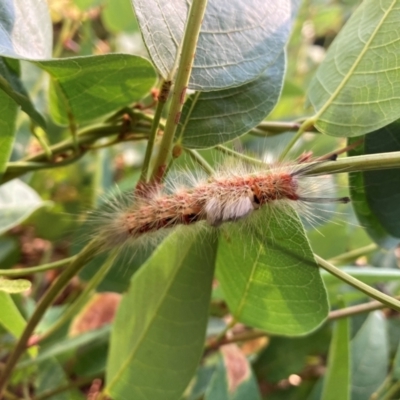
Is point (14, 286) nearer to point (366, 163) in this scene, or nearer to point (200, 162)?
point (200, 162)

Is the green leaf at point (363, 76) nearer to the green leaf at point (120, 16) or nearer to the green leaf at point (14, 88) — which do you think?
the green leaf at point (14, 88)

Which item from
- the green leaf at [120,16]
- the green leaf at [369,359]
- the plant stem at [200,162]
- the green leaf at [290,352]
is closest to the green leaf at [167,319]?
the plant stem at [200,162]

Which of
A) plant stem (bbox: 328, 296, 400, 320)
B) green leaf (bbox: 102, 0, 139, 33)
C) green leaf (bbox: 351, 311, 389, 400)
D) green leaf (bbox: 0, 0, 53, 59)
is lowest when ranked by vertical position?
green leaf (bbox: 351, 311, 389, 400)

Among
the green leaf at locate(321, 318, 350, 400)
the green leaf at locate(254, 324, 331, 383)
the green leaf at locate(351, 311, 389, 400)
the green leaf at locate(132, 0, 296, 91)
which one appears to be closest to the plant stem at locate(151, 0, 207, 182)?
the green leaf at locate(132, 0, 296, 91)

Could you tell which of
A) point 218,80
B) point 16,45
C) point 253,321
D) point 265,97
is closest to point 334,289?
point 253,321

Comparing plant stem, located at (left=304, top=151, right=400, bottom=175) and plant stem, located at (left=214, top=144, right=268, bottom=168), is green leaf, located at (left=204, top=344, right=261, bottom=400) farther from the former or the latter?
plant stem, located at (left=304, top=151, right=400, bottom=175)

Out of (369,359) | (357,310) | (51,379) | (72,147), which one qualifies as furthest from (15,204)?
(369,359)

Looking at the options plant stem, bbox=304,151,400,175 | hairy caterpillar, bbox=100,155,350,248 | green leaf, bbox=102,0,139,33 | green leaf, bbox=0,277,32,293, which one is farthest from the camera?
green leaf, bbox=102,0,139,33
